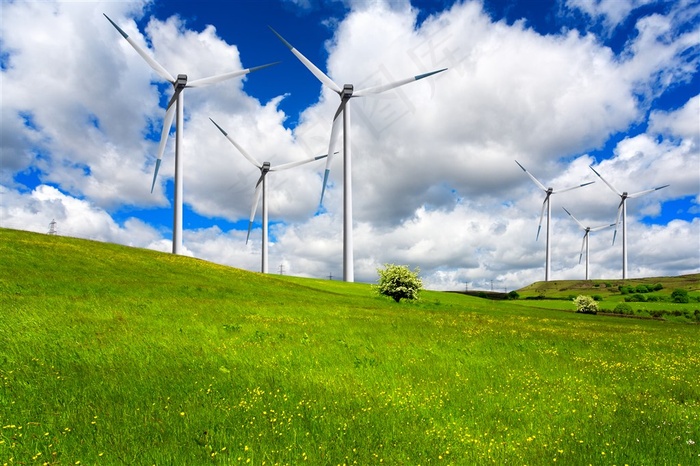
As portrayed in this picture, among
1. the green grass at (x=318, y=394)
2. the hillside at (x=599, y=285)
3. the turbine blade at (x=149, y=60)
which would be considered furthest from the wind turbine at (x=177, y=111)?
the hillside at (x=599, y=285)

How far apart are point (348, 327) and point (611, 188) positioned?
166401 millimetres

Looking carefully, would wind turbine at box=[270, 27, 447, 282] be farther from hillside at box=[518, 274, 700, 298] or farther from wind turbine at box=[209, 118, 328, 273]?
hillside at box=[518, 274, 700, 298]

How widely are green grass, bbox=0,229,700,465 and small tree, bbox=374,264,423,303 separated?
32813 mm

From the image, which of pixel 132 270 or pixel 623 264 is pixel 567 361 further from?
pixel 623 264

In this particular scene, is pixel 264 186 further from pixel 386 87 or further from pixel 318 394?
pixel 318 394

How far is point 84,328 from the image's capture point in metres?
16.1

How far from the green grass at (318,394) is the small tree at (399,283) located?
3281 centimetres

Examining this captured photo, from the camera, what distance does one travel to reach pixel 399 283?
54.2m

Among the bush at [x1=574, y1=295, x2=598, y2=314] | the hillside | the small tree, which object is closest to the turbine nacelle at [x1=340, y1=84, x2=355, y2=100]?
the small tree

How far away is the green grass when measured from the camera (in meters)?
7.79

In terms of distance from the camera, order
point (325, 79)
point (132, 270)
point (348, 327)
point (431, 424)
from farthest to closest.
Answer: point (325, 79) < point (132, 270) < point (348, 327) < point (431, 424)

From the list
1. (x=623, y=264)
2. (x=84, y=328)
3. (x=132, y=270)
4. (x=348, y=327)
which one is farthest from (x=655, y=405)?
(x=623, y=264)

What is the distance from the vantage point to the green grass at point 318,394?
7.79 meters

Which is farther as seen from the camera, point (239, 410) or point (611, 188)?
point (611, 188)
